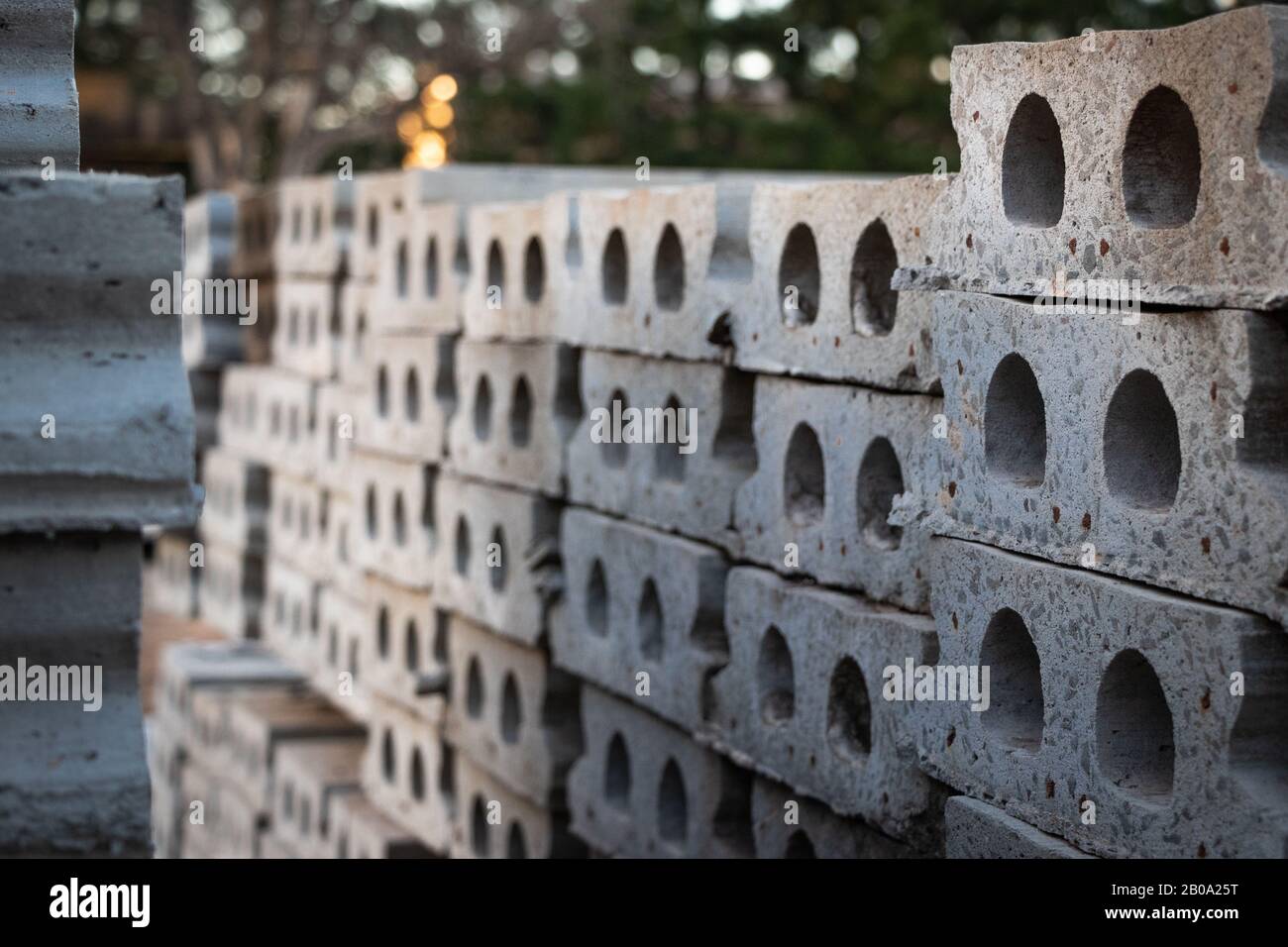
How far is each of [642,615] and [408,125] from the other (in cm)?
2544

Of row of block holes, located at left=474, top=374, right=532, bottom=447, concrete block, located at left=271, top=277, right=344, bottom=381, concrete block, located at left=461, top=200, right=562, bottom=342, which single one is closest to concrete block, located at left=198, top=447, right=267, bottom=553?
concrete block, located at left=271, top=277, right=344, bottom=381

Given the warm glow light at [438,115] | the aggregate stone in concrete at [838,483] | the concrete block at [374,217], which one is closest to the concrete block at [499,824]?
the aggregate stone in concrete at [838,483]

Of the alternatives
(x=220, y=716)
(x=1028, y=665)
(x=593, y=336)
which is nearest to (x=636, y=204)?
(x=593, y=336)

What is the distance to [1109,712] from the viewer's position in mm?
4492

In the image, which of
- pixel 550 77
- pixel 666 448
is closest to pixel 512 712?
pixel 666 448

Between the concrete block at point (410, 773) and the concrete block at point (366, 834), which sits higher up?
the concrete block at point (410, 773)

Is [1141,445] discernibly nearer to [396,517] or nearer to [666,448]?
[666,448]

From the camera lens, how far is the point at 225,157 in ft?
104

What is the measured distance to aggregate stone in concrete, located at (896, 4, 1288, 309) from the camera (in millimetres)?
3914

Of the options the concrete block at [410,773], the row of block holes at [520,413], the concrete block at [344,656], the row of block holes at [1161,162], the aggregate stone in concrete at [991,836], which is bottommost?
the concrete block at [410,773]

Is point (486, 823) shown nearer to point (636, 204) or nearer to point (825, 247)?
point (636, 204)

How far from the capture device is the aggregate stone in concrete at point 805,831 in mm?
5617

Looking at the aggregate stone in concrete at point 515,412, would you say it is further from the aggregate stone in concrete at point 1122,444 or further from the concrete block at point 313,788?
the aggregate stone in concrete at point 1122,444

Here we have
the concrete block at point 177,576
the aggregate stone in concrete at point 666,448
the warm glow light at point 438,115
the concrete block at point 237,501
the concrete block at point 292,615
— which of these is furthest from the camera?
the warm glow light at point 438,115
